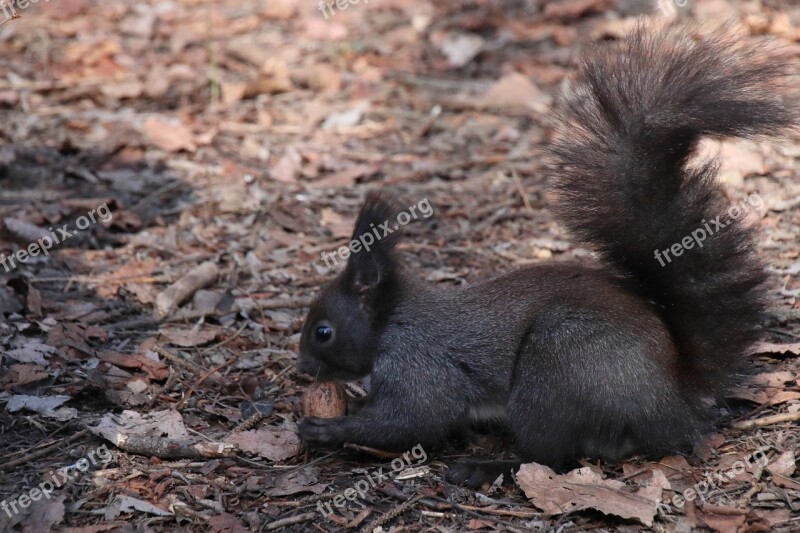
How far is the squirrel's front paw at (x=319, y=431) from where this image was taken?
3.88m

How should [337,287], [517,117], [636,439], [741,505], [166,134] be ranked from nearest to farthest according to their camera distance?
[741,505], [636,439], [337,287], [166,134], [517,117]

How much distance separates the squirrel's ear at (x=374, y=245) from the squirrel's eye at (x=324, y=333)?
23 cm

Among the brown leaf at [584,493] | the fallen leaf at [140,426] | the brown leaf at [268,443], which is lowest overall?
the brown leaf at [268,443]

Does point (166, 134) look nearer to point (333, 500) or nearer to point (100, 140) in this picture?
point (100, 140)

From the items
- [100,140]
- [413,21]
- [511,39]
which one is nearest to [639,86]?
[100,140]

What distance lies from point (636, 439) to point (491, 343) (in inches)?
29.5

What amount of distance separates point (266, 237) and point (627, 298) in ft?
9.41

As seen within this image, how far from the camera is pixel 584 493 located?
353cm

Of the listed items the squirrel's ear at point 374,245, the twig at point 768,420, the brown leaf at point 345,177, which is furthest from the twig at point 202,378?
the twig at point 768,420

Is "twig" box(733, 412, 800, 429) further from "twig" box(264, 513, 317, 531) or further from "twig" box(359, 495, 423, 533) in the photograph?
"twig" box(264, 513, 317, 531)

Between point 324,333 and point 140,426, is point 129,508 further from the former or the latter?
point 324,333

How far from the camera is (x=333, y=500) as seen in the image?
11.9 ft

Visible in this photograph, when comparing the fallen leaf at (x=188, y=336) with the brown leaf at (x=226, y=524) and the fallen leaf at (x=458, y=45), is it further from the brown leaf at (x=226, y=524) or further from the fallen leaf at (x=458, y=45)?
the fallen leaf at (x=458, y=45)

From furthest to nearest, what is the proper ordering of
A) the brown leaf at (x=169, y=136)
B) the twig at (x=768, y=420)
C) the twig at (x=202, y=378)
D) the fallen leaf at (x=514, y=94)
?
the fallen leaf at (x=514, y=94) → the brown leaf at (x=169, y=136) → the twig at (x=202, y=378) → the twig at (x=768, y=420)
